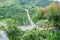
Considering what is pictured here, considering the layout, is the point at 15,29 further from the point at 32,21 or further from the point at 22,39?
the point at 32,21

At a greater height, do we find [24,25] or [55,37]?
[24,25]

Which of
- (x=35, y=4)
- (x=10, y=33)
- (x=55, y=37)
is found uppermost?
(x=35, y=4)

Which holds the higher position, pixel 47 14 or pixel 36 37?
pixel 47 14

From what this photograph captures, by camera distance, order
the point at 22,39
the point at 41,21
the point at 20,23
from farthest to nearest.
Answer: the point at 20,23 → the point at 41,21 → the point at 22,39

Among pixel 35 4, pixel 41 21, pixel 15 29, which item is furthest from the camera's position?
pixel 35 4

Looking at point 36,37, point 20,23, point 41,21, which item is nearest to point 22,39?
point 36,37

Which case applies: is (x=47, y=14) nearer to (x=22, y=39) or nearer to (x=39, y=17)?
(x=39, y=17)

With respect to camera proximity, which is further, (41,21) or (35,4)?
(35,4)

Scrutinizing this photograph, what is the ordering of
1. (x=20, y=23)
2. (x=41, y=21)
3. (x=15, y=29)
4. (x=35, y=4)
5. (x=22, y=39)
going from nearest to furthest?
(x=22, y=39), (x=15, y=29), (x=41, y=21), (x=20, y=23), (x=35, y=4)

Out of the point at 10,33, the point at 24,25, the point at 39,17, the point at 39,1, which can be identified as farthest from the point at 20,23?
the point at 39,1
